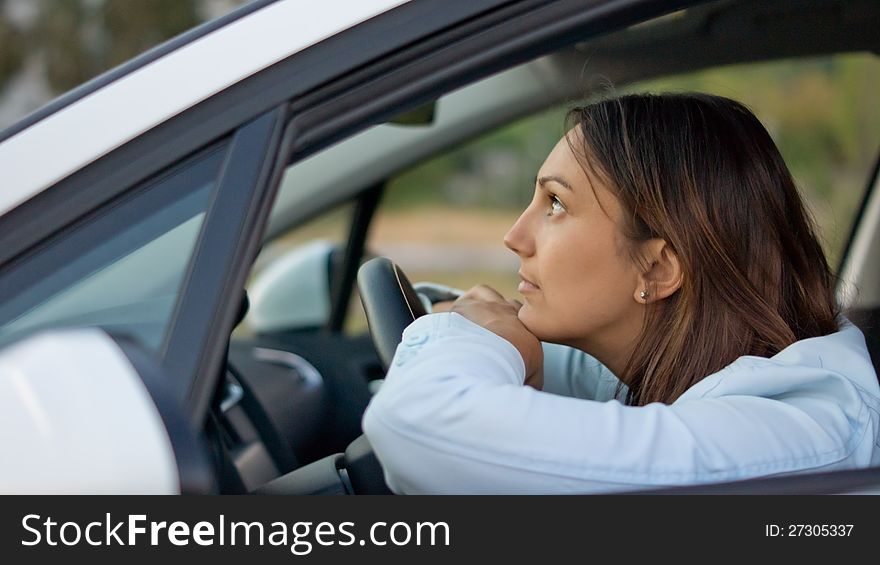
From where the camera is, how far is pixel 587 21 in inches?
50.4

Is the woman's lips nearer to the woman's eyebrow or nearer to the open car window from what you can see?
the woman's eyebrow

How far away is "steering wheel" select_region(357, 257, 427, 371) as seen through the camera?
Result: 1450 millimetres

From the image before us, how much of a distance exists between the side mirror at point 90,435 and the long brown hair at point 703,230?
29.7 inches

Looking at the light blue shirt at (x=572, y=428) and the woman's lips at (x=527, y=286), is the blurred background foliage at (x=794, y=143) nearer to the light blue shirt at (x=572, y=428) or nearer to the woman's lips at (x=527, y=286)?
the woman's lips at (x=527, y=286)

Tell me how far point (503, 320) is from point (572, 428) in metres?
0.30

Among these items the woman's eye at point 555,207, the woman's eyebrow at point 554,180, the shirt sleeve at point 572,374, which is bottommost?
the shirt sleeve at point 572,374

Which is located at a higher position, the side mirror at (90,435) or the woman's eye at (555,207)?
the woman's eye at (555,207)

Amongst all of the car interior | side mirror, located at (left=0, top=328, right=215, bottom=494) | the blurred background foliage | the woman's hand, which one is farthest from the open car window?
the blurred background foliage

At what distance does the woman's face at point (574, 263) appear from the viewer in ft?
4.83

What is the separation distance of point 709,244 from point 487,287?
33cm

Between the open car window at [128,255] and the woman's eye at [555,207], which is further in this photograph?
the woman's eye at [555,207]

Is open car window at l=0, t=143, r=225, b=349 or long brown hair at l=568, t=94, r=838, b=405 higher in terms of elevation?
open car window at l=0, t=143, r=225, b=349

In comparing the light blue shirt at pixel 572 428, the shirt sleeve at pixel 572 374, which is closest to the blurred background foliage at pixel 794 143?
the shirt sleeve at pixel 572 374

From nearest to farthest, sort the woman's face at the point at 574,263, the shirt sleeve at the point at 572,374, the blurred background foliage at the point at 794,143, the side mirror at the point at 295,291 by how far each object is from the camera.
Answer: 1. the woman's face at the point at 574,263
2. the shirt sleeve at the point at 572,374
3. the side mirror at the point at 295,291
4. the blurred background foliage at the point at 794,143
